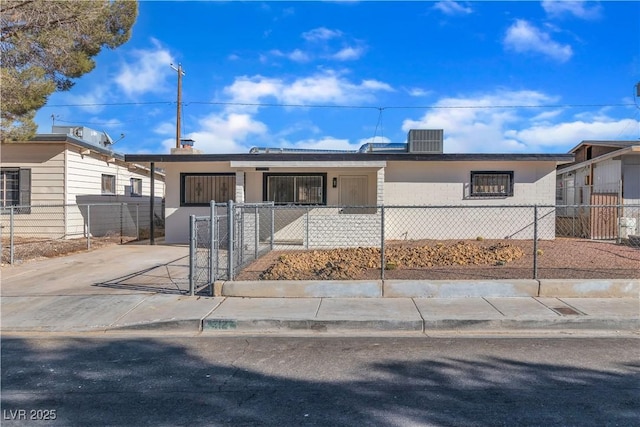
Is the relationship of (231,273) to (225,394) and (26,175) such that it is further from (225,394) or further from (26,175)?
(26,175)

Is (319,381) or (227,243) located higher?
(227,243)

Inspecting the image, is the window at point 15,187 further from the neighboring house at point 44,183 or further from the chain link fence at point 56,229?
the chain link fence at point 56,229

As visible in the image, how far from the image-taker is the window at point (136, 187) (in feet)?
74.8

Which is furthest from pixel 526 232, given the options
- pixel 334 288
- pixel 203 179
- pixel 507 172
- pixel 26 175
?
pixel 26 175

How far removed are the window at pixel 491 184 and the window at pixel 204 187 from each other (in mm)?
8053

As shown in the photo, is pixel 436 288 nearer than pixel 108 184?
Yes

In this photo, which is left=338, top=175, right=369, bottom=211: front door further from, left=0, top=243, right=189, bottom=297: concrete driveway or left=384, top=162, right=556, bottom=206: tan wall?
left=0, top=243, right=189, bottom=297: concrete driveway

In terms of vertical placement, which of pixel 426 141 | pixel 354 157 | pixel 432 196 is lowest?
pixel 432 196

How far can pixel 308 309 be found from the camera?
278 inches

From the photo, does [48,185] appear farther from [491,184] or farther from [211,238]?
[491,184]

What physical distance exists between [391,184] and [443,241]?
2.67 metres

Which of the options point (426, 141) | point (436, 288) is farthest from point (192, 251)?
point (426, 141)

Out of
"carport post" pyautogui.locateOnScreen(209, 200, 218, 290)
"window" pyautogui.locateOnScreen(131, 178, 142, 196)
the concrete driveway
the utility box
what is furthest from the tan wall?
"window" pyautogui.locateOnScreen(131, 178, 142, 196)

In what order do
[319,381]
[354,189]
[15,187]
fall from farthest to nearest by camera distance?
[15,187] → [354,189] → [319,381]
